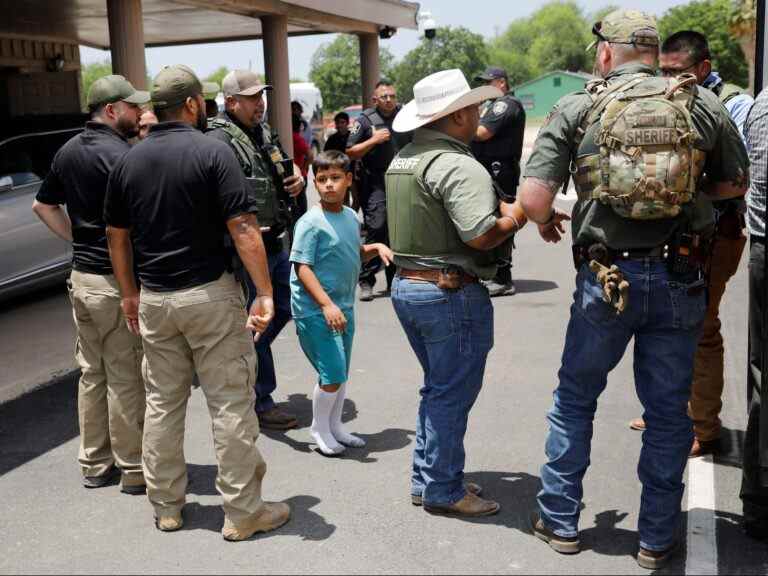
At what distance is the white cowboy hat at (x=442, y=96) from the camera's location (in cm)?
388

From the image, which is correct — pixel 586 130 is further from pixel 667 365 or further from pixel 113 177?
pixel 113 177

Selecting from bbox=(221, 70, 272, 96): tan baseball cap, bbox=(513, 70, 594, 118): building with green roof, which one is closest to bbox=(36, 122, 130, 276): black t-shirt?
bbox=(221, 70, 272, 96): tan baseball cap

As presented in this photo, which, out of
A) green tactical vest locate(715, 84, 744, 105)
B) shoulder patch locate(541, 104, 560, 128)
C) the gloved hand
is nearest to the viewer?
the gloved hand

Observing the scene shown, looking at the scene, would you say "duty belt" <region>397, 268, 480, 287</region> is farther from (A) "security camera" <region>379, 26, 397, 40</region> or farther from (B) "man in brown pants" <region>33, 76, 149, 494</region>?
(A) "security camera" <region>379, 26, 397, 40</region>

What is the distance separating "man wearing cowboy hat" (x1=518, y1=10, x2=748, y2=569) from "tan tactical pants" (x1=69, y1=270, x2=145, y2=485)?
2043 millimetres

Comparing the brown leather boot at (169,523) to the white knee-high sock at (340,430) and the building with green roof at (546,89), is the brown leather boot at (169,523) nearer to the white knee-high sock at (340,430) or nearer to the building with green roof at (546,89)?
the white knee-high sock at (340,430)

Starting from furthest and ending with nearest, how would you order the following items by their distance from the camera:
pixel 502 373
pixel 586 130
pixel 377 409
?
pixel 502 373 → pixel 377 409 → pixel 586 130

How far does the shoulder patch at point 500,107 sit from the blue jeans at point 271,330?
3.45 meters

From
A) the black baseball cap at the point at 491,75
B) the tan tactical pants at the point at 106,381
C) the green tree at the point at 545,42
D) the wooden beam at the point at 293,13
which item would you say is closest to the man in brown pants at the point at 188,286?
the tan tactical pants at the point at 106,381

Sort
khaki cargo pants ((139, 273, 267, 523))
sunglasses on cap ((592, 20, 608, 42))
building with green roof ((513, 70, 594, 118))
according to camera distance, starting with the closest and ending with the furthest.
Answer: sunglasses on cap ((592, 20, 608, 42))
khaki cargo pants ((139, 273, 267, 523))
building with green roof ((513, 70, 594, 118))

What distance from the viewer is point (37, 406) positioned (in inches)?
231

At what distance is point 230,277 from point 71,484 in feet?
4.99

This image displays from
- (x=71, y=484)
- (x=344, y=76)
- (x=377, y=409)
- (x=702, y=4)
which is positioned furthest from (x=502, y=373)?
(x=344, y=76)

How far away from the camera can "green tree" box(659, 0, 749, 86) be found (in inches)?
2827
